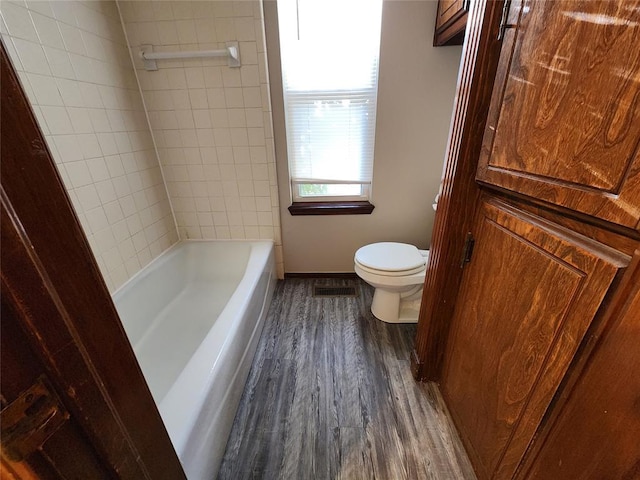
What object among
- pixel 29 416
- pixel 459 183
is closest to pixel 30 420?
pixel 29 416

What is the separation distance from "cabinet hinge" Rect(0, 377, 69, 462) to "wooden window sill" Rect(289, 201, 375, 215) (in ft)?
5.74

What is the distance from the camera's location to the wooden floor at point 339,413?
3.38ft

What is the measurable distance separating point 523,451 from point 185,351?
59.2 inches

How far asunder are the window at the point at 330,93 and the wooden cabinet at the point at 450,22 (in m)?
0.34

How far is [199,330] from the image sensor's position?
161cm

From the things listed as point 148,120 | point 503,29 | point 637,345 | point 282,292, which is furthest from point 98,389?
point 148,120

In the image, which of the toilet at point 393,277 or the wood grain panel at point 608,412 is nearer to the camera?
the wood grain panel at point 608,412

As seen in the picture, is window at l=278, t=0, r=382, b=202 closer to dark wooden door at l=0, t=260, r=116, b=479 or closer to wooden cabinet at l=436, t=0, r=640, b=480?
wooden cabinet at l=436, t=0, r=640, b=480

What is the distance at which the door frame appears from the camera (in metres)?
0.28

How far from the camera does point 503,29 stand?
2.41 ft

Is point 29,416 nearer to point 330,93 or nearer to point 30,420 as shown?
point 30,420

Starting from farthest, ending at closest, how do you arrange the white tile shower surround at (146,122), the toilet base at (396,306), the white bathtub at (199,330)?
the toilet base at (396,306) < the white tile shower surround at (146,122) < the white bathtub at (199,330)

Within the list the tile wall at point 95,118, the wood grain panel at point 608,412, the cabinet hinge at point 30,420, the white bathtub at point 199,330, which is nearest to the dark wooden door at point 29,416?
the cabinet hinge at point 30,420

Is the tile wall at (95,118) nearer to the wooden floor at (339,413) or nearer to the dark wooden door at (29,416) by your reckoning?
the wooden floor at (339,413)
